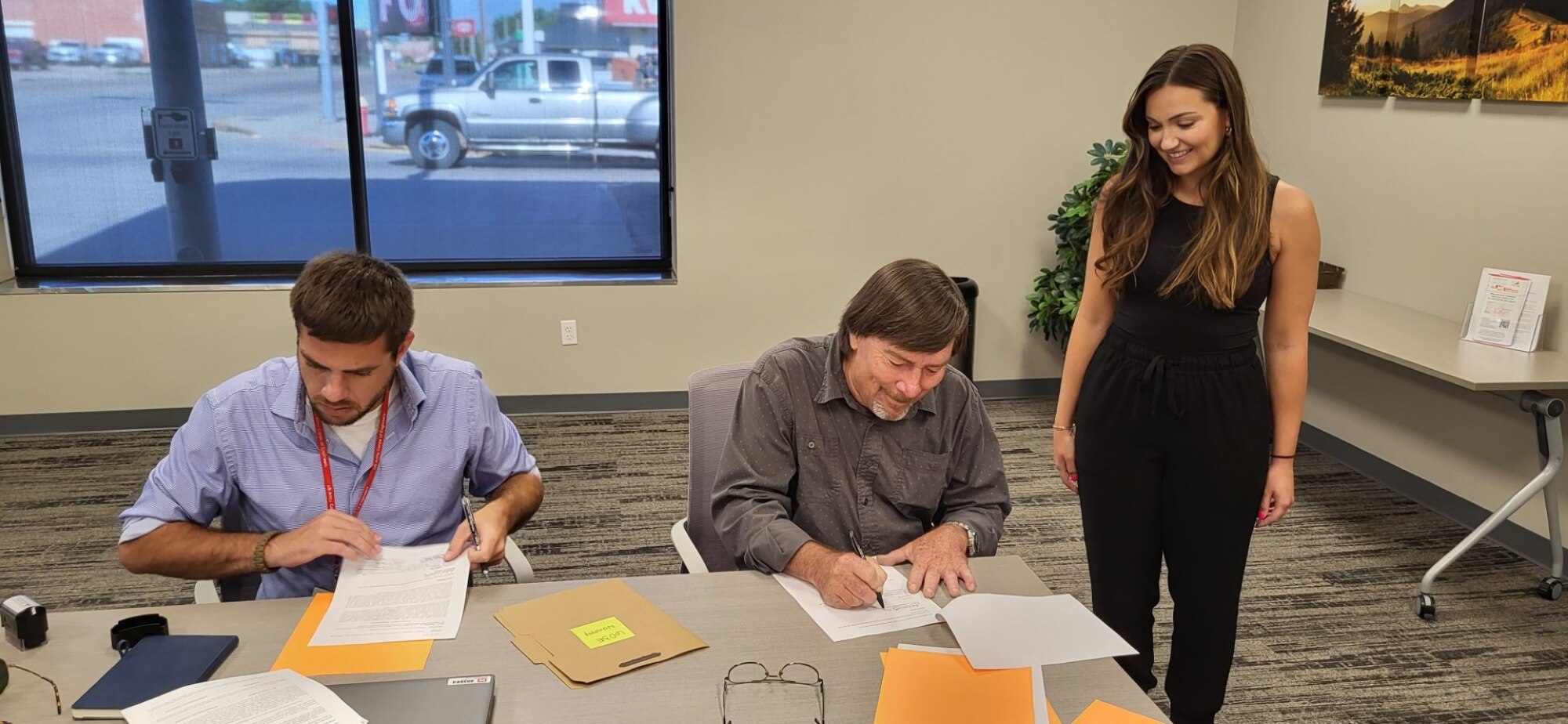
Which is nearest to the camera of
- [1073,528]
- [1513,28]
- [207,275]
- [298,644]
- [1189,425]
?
[298,644]

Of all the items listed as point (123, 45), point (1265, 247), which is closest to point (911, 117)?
point (1265, 247)

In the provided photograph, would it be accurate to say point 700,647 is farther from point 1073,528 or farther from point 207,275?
point 207,275

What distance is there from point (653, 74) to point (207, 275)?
2.22m

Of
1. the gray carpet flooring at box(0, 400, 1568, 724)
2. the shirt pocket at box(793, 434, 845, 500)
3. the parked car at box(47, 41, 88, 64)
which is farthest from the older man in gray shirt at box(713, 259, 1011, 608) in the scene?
the parked car at box(47, 41, 88, 64)

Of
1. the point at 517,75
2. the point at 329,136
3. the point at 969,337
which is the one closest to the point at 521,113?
the point at 517,75

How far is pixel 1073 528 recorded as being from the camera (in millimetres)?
3863

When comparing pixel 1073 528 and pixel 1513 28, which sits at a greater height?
pixel 1513 28

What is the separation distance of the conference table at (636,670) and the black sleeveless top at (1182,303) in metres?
0.68

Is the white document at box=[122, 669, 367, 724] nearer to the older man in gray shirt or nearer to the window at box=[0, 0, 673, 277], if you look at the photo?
the older man in gray shirt

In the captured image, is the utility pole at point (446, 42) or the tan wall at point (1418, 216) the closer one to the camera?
the tan wall at point (1418, 216)

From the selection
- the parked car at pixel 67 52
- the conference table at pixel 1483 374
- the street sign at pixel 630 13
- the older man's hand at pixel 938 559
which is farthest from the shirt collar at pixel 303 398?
the parked car at pixel 67 52

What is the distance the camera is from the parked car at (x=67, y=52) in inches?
180

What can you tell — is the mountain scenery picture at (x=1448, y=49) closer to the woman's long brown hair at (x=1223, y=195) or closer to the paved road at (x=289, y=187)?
the woman's long brown hair at (x=1223, y=195)

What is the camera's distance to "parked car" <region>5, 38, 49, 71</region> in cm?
454
